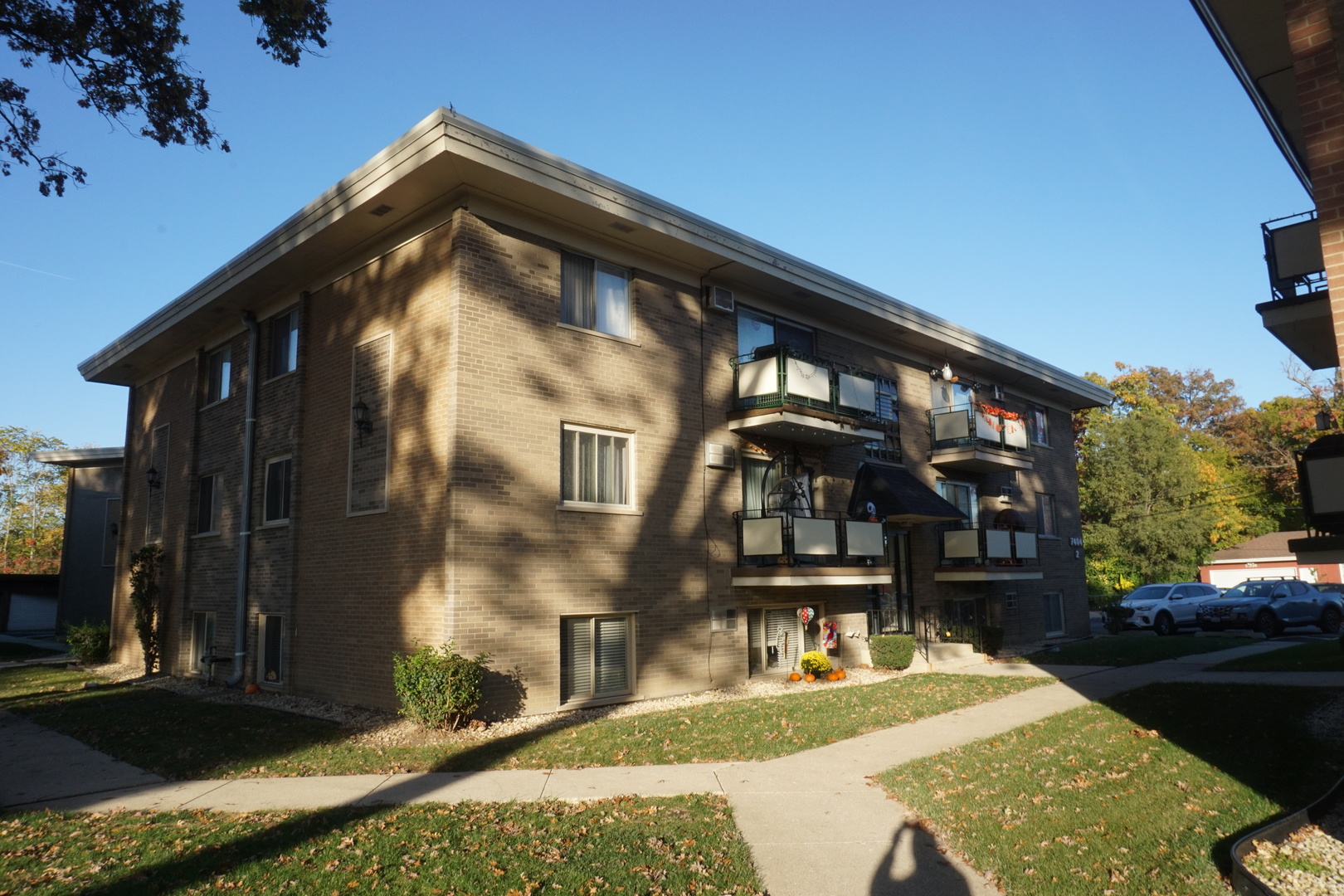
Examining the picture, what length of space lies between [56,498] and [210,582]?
4900 centimetres

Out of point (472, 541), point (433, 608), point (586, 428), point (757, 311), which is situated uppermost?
point (757, 311)

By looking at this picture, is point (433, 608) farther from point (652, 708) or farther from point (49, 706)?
point (49, 706)

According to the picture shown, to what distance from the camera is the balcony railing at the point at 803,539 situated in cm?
1530

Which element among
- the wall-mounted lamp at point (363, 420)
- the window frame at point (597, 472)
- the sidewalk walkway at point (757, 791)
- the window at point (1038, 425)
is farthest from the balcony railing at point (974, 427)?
the wall-mounted lamp at point (363, 420)

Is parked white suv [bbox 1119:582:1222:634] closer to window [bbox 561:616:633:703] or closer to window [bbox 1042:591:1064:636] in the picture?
window [bbox 1042:591:1064:636]

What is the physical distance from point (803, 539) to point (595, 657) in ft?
14.2

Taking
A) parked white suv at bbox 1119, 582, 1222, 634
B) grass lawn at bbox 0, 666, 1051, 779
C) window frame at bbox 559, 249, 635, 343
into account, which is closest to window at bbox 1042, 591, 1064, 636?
parked white suv at bbox 1119, 582, 1222, 634

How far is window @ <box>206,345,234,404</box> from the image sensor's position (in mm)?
18719

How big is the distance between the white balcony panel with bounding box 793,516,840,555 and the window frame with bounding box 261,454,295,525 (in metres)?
8.66

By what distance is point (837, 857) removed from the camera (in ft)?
20.3

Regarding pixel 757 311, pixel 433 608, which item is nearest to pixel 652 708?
pixel 433 608

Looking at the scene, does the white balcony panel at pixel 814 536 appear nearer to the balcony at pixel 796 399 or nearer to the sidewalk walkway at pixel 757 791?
the balcony at pixel 796 399

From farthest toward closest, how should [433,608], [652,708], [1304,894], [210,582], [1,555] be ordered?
[1,555]
[210,582]
[652,708]
[433,608]
[1304,894]

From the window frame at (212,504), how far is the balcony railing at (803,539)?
10478 millimetres
